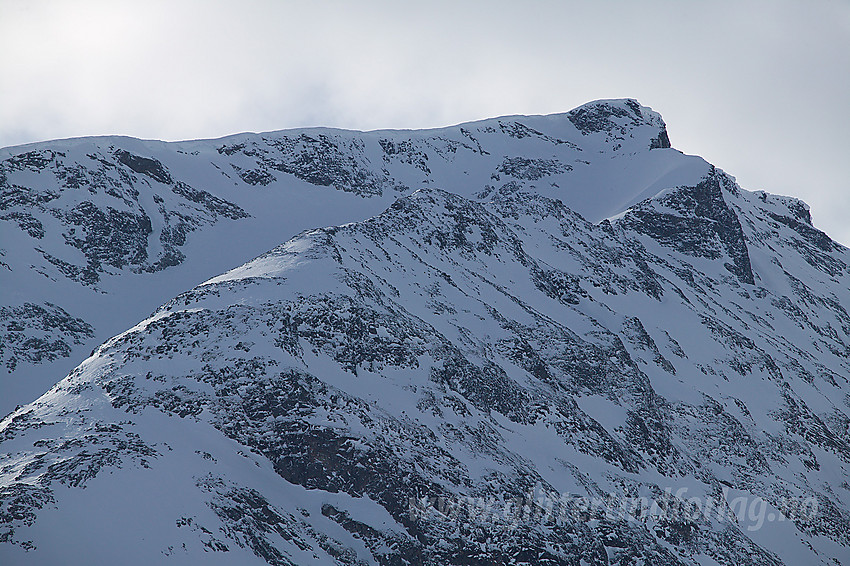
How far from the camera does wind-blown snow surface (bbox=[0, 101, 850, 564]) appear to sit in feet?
98.7

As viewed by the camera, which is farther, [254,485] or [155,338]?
[155,338]

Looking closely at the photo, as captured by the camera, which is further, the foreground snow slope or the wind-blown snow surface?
the foreground snow slope

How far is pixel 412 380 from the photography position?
3906 cm

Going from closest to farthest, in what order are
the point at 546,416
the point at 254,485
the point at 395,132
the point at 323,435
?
the point at 254,485 < the point at 323,435 < the point at 546,416 < the point at 395,132

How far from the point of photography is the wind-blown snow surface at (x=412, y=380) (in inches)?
1184

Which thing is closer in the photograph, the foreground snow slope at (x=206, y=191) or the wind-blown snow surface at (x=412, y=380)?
the wind-blown snow surface at (x=412, y=380)

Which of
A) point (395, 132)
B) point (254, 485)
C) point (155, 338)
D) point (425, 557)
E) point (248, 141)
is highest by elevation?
point (395, 132)

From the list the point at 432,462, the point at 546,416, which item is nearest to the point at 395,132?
the point at 546,416

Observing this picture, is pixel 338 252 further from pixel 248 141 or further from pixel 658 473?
pixel 248 141

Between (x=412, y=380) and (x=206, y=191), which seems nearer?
(x=412, y=380)

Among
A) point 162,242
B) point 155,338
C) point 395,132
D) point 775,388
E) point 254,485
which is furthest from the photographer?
point 395,132

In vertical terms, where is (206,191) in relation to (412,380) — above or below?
above

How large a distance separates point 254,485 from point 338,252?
1875cm

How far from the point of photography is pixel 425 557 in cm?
3158
